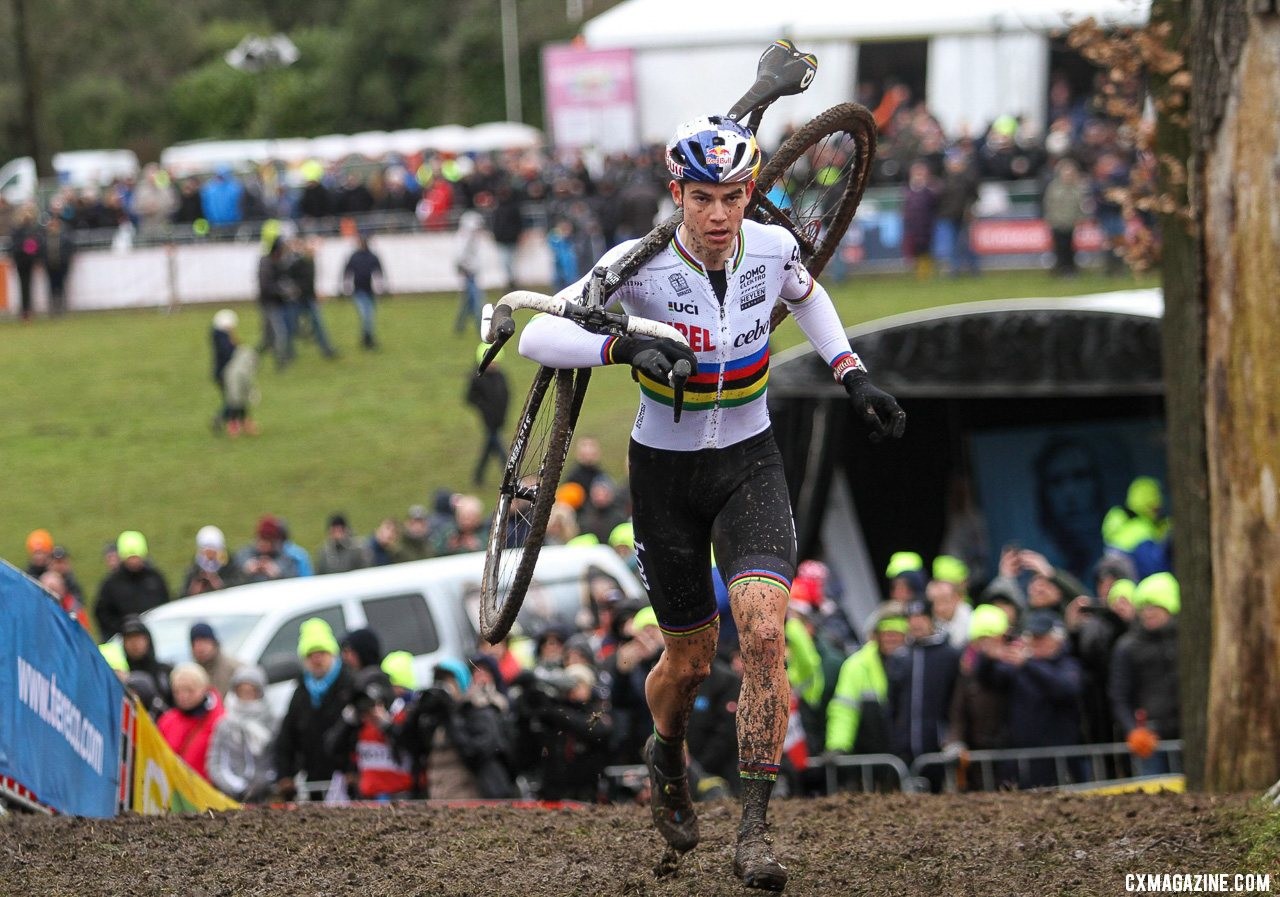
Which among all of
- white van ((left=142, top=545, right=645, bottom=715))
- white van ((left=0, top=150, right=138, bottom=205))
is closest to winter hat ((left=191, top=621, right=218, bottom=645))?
white van ((left=142, top=545, right=645, bottom=715))

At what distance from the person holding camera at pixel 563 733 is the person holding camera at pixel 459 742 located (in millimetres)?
173

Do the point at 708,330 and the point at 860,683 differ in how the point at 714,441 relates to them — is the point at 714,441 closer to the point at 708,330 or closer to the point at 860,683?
the point at 708,330

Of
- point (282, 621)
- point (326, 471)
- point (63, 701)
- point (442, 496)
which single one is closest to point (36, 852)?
point (63, 701)

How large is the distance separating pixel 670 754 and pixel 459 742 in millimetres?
3635

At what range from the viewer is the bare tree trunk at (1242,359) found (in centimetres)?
914

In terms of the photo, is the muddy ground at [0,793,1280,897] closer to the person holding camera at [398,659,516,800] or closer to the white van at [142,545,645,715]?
the person holding camera at [398,659,516,800]

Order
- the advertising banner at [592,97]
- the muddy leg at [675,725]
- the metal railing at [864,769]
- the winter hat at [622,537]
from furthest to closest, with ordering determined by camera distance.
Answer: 1. the advertising banner at [592,97]
2. the winter hat at [622,537]
3. the metal railing at [864,769]
4. the muddy leg at [675,725]

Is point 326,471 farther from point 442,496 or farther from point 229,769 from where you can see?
point 229,769

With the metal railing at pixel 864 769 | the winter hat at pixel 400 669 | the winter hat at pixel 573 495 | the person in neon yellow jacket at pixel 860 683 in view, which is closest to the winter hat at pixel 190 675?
the winter hat at pixel 400 669

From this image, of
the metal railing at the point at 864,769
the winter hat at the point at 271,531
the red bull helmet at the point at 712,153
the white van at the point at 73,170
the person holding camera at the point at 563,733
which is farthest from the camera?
the white van at the point at 73,170

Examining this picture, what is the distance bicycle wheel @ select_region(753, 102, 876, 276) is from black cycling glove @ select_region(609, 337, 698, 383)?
1237 mm

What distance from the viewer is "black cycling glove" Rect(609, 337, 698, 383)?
6164 millimetres

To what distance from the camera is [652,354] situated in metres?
6.19

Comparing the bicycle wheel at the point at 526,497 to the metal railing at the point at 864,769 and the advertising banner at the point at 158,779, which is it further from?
the metal railing at the point at 864,769
